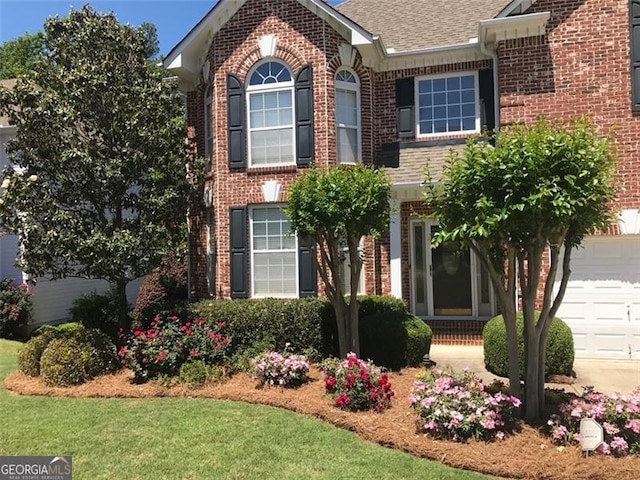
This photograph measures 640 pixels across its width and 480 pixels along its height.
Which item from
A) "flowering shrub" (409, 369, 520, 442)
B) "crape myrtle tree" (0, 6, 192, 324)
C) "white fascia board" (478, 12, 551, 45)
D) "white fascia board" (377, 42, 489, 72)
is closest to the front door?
"white fascia board" (377, 42, 489, 72)

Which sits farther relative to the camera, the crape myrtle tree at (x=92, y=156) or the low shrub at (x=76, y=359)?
the crape myrtle tree at (x=92, y=156)

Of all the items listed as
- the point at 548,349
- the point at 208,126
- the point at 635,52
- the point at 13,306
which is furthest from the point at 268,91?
the point at 13,306

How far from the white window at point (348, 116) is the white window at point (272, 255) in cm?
194

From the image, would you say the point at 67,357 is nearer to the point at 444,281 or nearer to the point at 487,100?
the point at 444,281

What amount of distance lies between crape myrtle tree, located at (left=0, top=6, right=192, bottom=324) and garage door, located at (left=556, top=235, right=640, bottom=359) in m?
7.71

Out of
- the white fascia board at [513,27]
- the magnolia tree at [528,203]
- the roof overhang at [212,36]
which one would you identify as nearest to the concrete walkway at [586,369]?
the magnolia tree at [528,203]

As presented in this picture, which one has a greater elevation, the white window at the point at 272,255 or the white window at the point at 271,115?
the white window at the point at 271,115

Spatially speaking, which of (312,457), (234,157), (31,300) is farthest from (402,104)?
(31,300)

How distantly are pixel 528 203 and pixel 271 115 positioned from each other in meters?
7.34

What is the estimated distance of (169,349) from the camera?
26.9 ft

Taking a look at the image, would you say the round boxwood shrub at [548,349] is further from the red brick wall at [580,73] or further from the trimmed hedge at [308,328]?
the red brick wall at [580,73]

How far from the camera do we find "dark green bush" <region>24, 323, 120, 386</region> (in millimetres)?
8102

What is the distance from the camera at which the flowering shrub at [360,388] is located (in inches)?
253

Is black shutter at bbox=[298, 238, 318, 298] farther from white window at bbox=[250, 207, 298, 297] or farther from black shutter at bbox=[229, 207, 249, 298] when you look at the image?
black shutter at bbox=[229, 207, 249, 298]
